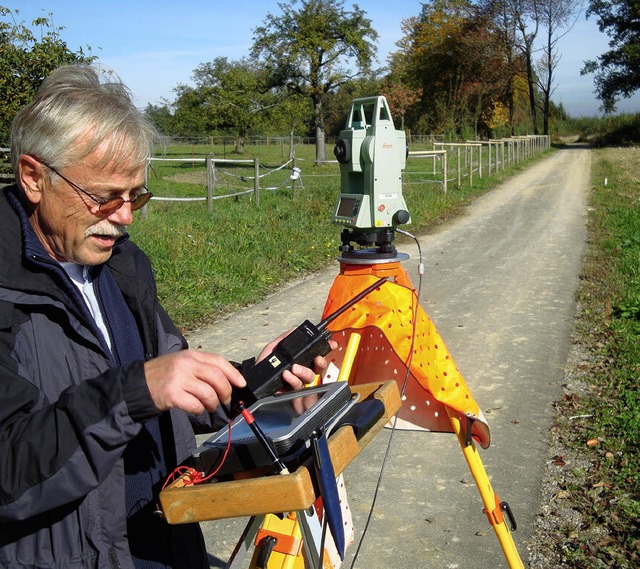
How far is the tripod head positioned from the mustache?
3.94 feet

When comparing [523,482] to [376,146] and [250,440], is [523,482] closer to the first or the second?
[376,146]

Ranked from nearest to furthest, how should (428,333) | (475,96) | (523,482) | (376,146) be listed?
(428,333)
(376,146)
(523,482)
(475,96)

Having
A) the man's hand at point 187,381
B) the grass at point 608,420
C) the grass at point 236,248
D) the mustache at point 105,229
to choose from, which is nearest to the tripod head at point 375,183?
the mustache at point 105,229

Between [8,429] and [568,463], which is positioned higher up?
[8,429]

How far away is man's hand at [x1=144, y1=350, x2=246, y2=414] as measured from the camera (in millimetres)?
1273

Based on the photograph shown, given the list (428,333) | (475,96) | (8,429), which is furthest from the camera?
(475,96)

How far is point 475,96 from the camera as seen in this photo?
157 feet

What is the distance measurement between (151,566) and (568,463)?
2.92m

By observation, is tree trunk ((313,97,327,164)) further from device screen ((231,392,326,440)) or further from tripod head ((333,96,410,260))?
device screen ((231,392,326,440))

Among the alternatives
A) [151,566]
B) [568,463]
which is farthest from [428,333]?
[568,463]

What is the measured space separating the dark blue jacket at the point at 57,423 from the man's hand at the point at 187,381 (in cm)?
2

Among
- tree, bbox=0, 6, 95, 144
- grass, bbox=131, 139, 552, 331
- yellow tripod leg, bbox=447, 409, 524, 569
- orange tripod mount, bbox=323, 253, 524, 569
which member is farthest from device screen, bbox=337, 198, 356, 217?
tree, bbox=0, 6, 95, 144

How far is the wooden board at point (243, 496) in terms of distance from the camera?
3.91ft

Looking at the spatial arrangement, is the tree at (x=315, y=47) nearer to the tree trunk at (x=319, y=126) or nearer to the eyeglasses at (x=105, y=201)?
the tree trunk at (x=319, y=126)
